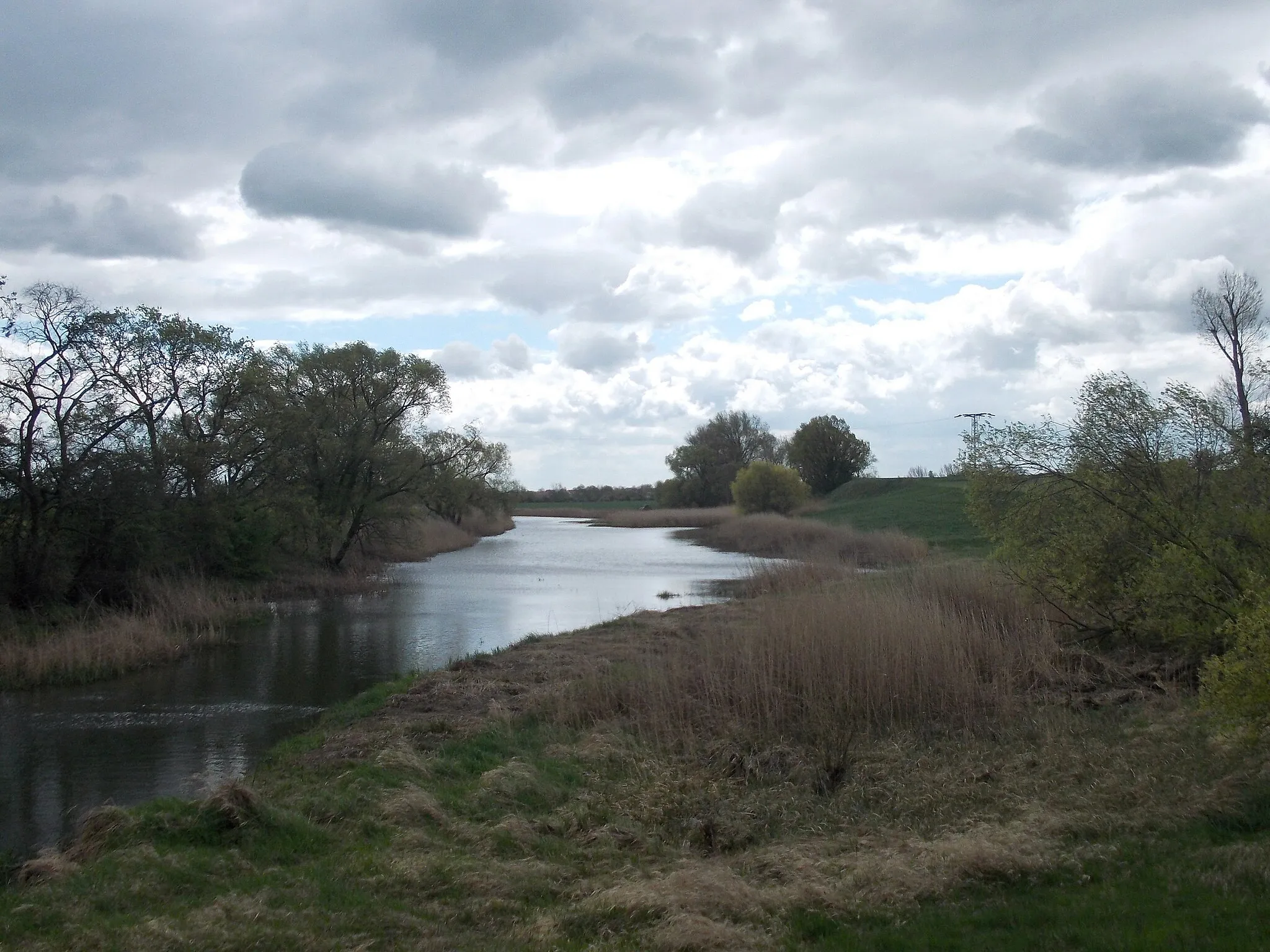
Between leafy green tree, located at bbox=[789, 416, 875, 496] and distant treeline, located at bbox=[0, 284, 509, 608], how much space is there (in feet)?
156

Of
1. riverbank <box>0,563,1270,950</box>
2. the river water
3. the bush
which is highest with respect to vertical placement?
the bush

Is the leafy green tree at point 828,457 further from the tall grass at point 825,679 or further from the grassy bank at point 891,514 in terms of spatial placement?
the tall grass at point 825,679

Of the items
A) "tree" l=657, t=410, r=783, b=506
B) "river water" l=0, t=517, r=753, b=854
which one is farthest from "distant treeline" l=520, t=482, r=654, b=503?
"river water" l=0, t=517, r=753, b=854

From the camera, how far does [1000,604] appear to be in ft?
49.3

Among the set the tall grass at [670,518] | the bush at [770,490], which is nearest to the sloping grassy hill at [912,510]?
the bush at [770,490]

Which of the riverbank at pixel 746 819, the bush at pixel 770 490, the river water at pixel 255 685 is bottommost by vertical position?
the river water at pixel 255 685

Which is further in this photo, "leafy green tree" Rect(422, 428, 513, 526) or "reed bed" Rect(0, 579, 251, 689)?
"leafy green tree" Rect(422, 428, 513, 526)

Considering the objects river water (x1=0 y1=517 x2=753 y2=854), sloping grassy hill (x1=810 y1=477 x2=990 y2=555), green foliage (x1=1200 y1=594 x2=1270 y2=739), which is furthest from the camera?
sloping grassy hill (x1=810 y1=477 x2=990 y2=555)

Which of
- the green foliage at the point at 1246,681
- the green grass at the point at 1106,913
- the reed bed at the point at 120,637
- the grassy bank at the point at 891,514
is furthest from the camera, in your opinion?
the grassy bank at the point at 891,514

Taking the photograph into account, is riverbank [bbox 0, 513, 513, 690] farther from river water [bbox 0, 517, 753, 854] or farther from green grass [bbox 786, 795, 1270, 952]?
green grass [bbox 786, 795, 1270, 952]

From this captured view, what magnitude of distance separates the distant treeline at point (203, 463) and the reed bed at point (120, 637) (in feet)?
3.09

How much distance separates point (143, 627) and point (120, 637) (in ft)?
3.66

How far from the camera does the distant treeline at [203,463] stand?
833 inches

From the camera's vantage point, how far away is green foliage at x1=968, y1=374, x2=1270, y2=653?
34.7 feet
